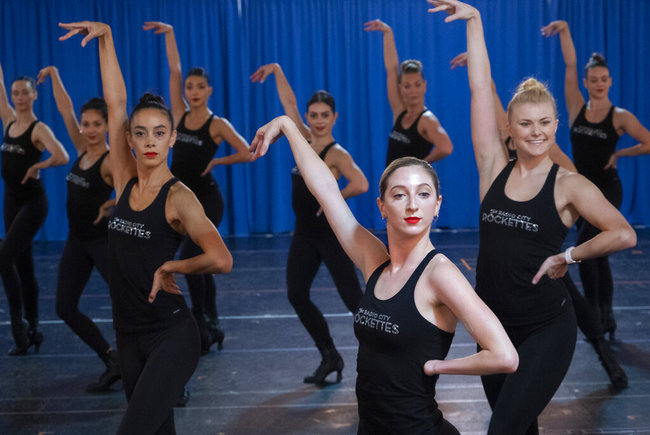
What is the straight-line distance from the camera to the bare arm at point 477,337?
2.07 metres

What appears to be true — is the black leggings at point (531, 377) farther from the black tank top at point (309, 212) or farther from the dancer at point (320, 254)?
the black tank top at point (309, 212)

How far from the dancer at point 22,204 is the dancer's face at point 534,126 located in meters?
3.41

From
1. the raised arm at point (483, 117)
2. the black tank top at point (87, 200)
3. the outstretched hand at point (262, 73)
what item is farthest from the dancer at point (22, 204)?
the raised arm at point (483, 117)

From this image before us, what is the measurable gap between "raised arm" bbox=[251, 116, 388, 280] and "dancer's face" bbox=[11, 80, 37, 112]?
329cm

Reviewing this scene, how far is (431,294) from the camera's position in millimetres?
2213

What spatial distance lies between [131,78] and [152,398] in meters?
7.53

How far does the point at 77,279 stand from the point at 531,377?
9.36 feet

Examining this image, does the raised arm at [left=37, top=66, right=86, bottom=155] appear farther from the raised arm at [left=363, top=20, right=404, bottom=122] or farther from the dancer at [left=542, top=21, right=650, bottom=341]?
the dancer at [left=542, top=21, right=650, bottom=341]

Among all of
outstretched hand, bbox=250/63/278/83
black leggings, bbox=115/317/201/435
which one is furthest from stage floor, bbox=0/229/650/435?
outstretched hand, bbox=250/63/278/83

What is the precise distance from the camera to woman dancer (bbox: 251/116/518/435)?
82.8 inches

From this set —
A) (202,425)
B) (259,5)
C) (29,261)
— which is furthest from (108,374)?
(259,5)

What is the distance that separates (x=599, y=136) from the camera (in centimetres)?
565

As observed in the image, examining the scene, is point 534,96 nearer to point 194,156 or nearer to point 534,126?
point 534,126

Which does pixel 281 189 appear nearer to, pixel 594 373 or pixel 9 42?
pixel 9 42
